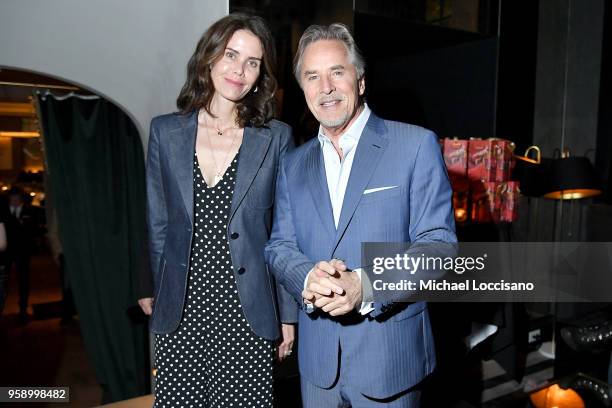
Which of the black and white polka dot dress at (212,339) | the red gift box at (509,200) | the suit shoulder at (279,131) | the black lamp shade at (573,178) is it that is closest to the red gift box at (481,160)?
the red gift box at (509,200)

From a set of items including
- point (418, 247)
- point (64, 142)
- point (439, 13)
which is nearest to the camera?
point (418, 247)

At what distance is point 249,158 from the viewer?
1847 millimetres

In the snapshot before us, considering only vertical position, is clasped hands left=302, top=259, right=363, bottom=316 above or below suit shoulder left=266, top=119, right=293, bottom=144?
below

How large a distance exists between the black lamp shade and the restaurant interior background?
0.08 meters

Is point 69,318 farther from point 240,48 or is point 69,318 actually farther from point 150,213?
point 240,48

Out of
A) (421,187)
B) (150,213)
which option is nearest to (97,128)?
(150,213)

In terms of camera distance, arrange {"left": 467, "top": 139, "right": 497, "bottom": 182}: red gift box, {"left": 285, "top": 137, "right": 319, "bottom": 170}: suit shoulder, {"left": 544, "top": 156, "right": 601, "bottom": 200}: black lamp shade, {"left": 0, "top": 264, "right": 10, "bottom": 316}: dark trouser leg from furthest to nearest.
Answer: {"left": 544, "top": 156, "right": 601, "bottom": 200}: black lamp shade < {"left": 467, "top": 139, "right": 497, "bottom": 182}: red gift box < {"left": 0, "top": 264, "right": 10, "bottom": 316}: dark trouser leg < {"left": 285, "top": 137, "right": 319, "bottom": 170}: suit shoulder

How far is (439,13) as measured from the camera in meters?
3.44

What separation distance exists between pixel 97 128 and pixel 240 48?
1.44 meters

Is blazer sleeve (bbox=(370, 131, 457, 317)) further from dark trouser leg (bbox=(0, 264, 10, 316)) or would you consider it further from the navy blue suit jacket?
dark trouser leg (bbox=(0, 264, 10, 316))

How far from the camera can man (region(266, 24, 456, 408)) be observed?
155 centimetres

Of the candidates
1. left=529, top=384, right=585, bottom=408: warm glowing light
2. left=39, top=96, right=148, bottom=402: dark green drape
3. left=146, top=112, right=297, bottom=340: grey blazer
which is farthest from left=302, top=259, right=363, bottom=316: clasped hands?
left=529, top=384, right=585, bottom=408: warm glowing light

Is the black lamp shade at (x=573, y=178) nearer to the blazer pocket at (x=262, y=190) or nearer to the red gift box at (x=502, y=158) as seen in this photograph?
the red gift box at (x=502, y=158)

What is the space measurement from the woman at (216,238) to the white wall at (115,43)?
0.78 meters
